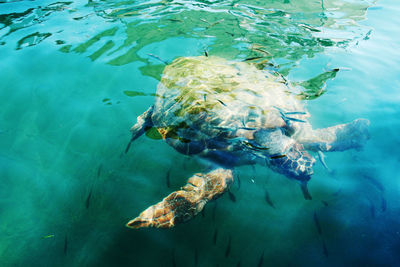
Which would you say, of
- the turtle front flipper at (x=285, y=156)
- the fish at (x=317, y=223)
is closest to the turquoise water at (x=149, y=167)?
the fish at (x=317, y=223)

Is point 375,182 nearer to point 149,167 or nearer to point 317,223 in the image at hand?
point 317,223

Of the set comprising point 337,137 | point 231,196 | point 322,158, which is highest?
point 337,137

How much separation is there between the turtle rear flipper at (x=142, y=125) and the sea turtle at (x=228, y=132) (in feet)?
0.04

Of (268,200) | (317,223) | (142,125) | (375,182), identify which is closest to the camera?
(317,223)

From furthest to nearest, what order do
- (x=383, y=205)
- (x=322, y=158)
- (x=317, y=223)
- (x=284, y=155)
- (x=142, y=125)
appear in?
(x=142, y=125), (x=322, y=158), (x=284, y=155), (x=383, y=205), (x=317, y=223)

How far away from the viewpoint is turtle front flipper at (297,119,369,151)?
9.82ft

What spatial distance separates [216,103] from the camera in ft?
9.62

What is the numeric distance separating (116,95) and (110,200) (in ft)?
6.51

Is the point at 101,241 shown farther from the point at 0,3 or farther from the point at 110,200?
the point at 0,3

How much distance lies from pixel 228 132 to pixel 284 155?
0.77 metres

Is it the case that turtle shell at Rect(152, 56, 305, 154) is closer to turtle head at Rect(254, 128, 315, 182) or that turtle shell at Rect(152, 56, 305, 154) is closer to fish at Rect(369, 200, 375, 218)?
turtle head at Rect(254, 128, 315, 182)

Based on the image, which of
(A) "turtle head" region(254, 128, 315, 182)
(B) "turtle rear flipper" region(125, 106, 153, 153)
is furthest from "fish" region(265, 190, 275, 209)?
(B) "turtle rear flipper" region(125, 106, 153, 153)

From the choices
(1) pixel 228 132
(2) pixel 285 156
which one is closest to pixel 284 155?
(2) pixel 285 156

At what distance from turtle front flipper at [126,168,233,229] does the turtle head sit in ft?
1.87
